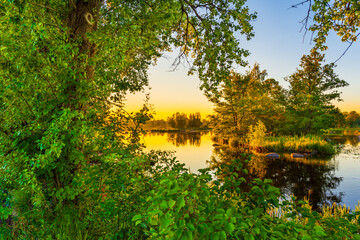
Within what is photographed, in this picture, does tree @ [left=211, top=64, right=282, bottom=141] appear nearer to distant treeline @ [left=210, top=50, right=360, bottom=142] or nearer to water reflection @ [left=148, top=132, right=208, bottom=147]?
distant treeline @ [left=210, top=50, right=360, bottom=142]

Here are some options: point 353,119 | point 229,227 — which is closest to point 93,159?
point 229,227

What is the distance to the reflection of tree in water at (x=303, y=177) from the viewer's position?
8.84 metres

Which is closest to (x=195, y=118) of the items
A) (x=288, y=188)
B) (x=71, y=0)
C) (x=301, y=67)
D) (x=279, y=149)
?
(x=301, y=67)

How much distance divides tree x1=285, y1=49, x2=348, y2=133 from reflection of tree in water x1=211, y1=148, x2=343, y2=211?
10743 mm

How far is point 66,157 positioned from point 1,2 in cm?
228

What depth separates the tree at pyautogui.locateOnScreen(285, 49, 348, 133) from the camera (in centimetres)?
2338

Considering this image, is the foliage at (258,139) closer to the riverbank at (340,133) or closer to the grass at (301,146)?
the grass at (301,146)

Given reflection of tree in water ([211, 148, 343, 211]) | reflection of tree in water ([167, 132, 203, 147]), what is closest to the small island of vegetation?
reflection of tree in water ([211, 148, 343, 211])

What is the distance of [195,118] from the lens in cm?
8519

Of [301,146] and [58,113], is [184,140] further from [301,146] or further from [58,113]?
[58,113]

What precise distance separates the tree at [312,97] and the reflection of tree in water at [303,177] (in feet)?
35.2

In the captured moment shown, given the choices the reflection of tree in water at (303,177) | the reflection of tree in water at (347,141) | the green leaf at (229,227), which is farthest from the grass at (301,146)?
the green leaf at (229,227)

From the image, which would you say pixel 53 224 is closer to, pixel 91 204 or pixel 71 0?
pixel 91 204

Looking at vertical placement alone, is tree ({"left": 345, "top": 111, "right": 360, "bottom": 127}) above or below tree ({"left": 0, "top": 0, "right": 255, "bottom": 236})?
above
